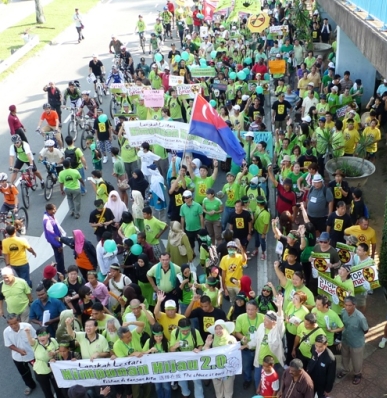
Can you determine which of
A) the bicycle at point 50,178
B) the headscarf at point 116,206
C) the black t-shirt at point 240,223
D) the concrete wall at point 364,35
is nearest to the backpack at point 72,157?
the bicycle at point 50,178

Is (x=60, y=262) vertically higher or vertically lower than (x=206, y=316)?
lower

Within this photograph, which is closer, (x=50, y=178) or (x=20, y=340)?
(x=20, y=340)

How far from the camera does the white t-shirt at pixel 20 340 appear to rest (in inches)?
299

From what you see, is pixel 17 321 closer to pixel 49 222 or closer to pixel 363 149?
pixel 49 222

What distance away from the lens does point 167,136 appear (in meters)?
11.9

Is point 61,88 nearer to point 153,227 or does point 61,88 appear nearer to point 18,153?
point 18,153

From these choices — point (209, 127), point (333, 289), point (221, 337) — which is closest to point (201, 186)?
point (209, 127)

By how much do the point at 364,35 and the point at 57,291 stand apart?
7624mm

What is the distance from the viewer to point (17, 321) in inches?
297

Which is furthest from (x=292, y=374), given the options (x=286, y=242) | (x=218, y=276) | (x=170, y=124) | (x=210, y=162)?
(x=210, y=162)

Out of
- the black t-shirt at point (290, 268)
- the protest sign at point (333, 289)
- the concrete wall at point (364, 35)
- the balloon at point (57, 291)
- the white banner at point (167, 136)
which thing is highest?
the concrete wall at point (364, 35)

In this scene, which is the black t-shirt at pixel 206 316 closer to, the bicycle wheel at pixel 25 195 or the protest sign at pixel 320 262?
the protest sign at pixel 320 262

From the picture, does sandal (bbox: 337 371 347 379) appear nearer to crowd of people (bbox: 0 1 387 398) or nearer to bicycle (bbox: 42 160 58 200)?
crowd of people (bbox: 0 1 387 398)

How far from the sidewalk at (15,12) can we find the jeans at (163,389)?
33249 mm
